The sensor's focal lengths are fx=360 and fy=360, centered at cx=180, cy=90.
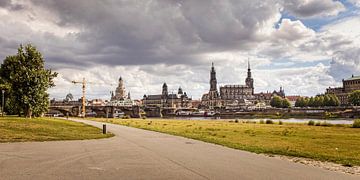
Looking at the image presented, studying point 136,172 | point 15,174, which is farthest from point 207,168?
point 15,174

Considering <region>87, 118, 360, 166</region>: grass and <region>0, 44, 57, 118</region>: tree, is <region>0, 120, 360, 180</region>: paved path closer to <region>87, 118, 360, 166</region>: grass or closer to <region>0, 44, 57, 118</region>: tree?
<region>87, 118, 360, 166</region>: grass

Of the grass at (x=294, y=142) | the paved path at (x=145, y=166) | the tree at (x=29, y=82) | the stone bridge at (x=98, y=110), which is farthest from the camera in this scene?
the stone bridge at (x=98, y=110)

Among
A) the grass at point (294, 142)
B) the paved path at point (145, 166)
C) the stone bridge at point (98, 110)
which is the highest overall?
the stone bridge at point (98, 110)

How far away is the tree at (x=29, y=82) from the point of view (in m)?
56.6

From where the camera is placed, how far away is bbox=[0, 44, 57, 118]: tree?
56.6m

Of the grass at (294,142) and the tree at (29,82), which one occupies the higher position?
the tree at (29,82)

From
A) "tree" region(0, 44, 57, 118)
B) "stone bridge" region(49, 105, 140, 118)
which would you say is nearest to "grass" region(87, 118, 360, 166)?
"tree" region(0, 44, 57, 118)

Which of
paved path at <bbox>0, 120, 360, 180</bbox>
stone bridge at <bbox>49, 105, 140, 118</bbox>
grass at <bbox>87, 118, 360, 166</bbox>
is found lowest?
grass at <bbox>87, 118, 360, 166</bbox>

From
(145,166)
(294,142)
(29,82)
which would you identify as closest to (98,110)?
(29,82)

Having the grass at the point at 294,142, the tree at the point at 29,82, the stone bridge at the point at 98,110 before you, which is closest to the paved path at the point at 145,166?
the grass at the point at 294,142

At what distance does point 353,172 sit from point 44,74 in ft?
175

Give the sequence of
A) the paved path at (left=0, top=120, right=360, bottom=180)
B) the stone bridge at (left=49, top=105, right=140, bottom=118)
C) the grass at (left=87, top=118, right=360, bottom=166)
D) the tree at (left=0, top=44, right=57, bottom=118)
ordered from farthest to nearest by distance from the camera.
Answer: the stone bridge at (left=49, top=105, right=140, bottom=118) → the tree at (left=0, top=44, right=57, bottom=118) → the grass at (left=87, top=118, right=360, bottom=166) → the paved path at (left=0, top=120, right=360, bottom=180)

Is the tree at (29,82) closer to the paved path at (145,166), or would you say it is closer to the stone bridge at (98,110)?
the paved path at (145,166)

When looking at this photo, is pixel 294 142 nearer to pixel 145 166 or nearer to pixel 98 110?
pixel 145 166
